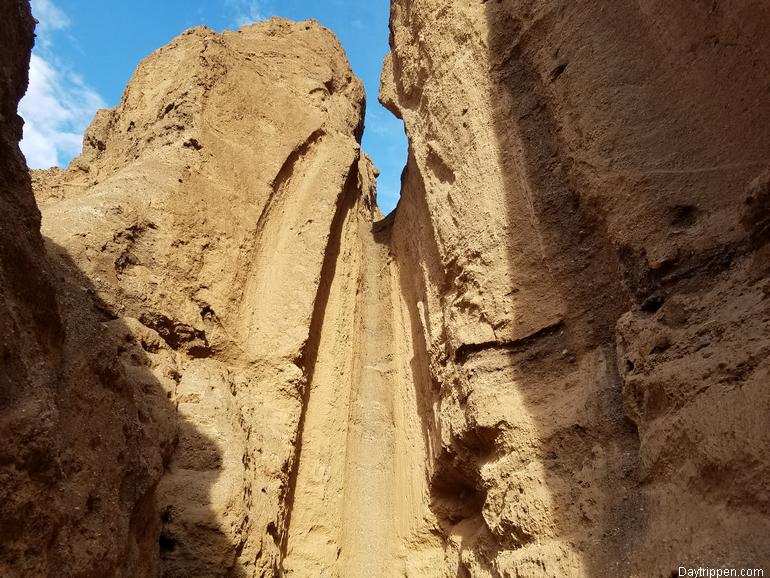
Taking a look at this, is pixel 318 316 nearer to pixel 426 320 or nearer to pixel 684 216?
pixel 426 320

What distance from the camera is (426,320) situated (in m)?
5.61

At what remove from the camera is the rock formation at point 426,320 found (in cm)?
262

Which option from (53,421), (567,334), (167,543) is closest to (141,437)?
(167,543)

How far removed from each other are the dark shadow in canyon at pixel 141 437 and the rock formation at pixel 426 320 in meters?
0.02

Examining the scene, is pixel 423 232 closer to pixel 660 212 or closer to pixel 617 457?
pixel 660 212

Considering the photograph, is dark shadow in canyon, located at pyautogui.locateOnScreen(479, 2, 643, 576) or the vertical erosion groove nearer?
dark shadow in canyon, located at pyautogui.locateOnScreen(479, 2, 643, 576)

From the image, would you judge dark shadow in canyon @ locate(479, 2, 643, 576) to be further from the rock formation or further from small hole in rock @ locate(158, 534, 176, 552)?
small hole in rock @ locate(158, 534, 176, 552)

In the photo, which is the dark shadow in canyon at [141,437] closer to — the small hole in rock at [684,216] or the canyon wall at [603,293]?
the canyon wall at [603,293]

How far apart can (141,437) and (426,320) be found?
9.42ft

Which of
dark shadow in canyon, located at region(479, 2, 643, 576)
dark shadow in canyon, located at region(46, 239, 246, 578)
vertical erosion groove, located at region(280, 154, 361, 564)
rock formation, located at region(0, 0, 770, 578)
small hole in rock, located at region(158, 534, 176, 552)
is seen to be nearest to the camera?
rock formation, located at region(0, 0, 770, 578)

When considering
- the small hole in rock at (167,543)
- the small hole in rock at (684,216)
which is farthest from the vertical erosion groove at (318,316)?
the small hole in rock at (684,216)

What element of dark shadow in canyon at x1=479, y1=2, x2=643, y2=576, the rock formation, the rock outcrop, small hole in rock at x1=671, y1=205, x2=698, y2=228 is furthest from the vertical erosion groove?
small hole in rock at x1=671, y1=205, x2=698, y2=228

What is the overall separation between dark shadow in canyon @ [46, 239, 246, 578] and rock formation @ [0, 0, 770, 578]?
19mm

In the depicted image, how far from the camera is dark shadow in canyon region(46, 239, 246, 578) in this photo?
2.92 metres
